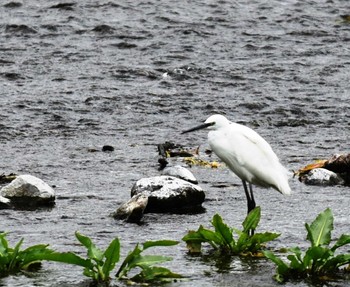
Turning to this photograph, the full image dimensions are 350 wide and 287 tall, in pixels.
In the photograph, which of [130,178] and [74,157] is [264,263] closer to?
[130,178]

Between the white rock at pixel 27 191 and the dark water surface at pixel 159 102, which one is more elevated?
the white rock at pixel 27 191

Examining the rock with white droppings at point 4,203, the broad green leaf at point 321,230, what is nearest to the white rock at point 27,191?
the rock with white droppings at point 4,203

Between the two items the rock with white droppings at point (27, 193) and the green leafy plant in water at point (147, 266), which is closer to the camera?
the green leafy plant in water at point (147, 266)

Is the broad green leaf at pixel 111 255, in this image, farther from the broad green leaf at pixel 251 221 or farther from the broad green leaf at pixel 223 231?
the broad green leaf at pixel 251 221

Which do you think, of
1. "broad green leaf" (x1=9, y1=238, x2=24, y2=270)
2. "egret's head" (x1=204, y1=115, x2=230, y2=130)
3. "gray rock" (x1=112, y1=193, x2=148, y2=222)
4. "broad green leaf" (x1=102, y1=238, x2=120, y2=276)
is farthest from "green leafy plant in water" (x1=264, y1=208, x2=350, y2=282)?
"egret's head" (x1=204, y1=115, x2=230, y2=130)

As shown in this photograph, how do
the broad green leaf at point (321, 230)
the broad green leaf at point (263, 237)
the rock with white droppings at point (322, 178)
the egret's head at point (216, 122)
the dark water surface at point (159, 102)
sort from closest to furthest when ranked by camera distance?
the broad green leaf at point (321, 230)
the broad green leaf at point (263, 237)
the dark water surface at point (159, 102)
the egret's head at point (216, 122)
the rock with white droppings at point (322, 178)

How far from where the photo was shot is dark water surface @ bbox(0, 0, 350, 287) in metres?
7.89

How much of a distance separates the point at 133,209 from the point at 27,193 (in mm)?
961

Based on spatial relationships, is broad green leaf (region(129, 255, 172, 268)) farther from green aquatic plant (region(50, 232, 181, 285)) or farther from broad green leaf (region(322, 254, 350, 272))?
broad green leaf (region(322, 254, 350, 272))

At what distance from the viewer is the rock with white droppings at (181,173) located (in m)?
9.20

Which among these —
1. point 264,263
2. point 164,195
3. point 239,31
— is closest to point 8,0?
point 239,31

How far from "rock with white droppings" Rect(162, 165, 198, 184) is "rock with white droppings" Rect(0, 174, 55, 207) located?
1.24 metres

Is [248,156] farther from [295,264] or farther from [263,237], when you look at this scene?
[295,264]

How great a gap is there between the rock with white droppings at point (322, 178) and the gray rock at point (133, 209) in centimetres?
190
